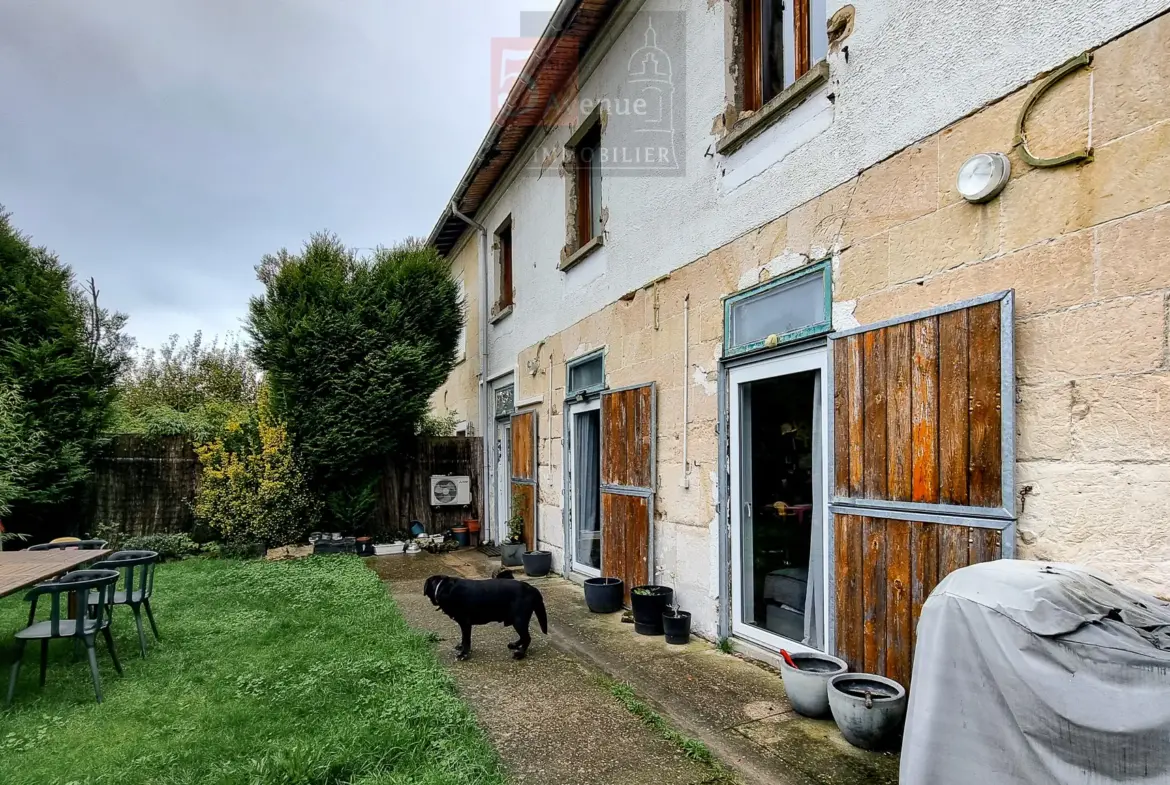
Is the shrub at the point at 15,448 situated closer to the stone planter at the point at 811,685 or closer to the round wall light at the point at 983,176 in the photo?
the stone planter at the point at 811,685

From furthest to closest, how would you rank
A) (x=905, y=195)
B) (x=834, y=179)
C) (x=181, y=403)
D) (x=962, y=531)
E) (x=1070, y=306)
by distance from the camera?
1. (x=181, y=403)
2. (x=834, y=179)
3. (x=905, y=195)
4. (x=962, y=531)
5. (x=1070, y=306)

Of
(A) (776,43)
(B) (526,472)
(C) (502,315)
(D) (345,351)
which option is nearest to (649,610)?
(B) (526,472)

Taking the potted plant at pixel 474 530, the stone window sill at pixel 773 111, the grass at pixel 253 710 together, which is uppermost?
the stone window sill at pixel 773 111

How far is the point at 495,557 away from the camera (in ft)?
30.5

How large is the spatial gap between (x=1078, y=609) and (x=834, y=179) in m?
2.67

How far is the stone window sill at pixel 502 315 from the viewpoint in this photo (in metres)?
9.59

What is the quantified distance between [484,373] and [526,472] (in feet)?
8.62

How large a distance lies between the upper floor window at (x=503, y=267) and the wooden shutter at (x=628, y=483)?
4.39m

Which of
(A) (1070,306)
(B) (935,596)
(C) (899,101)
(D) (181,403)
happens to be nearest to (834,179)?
(C) (899,101)

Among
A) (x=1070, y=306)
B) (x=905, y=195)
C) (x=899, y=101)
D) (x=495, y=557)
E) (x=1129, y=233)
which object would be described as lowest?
(x=495, y=557)

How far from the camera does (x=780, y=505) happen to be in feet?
14.6

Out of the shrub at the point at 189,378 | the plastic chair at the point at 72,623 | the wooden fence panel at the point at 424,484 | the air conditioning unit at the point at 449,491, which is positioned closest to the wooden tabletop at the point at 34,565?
the plastic chair at the point at 72,623

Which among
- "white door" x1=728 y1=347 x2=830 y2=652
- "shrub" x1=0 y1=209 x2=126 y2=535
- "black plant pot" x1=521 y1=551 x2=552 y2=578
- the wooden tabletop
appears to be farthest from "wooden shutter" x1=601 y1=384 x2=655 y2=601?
"shrub" x1=0 y1=209 x2=126 y2=535

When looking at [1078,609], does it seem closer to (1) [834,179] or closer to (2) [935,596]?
(2) [935,596]
